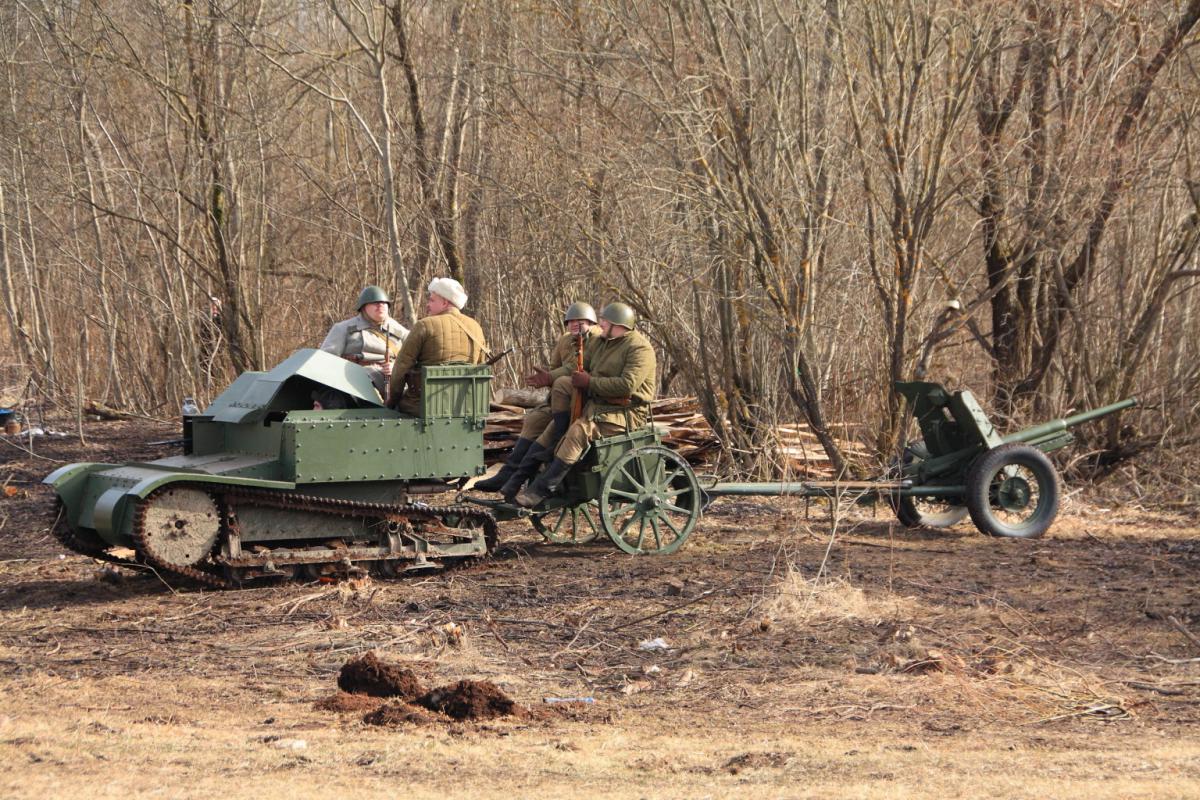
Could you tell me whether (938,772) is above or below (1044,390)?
below

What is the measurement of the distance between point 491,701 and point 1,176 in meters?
17.9

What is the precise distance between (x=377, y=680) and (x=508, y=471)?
4400mm

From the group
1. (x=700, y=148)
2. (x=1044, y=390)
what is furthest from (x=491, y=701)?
(x=1044, y=390)

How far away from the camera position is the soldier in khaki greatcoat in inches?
392

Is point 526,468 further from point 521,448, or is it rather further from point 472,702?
point 472,702

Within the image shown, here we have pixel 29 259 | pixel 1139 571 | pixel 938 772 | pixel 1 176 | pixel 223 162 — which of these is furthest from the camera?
pixel 29 259

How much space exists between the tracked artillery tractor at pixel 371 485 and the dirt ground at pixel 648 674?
29 centimetres

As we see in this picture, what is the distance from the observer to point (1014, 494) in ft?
37.0

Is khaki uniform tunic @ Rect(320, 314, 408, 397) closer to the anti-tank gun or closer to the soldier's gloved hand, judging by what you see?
the anti-tank gun

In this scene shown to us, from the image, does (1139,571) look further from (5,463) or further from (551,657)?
(5,463)

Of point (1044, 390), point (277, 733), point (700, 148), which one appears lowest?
point (277, 733)

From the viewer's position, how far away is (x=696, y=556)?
1063 centimetres

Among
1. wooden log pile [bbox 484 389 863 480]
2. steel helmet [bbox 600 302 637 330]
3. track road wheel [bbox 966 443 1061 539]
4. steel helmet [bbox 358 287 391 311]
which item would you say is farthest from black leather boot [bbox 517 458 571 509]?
track road wheel [bbox 966 443 1061 539]

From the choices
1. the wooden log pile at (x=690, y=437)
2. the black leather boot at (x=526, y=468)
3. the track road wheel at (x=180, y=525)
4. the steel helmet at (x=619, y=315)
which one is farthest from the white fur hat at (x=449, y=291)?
the wooden log pile at (x=690, y=437)
